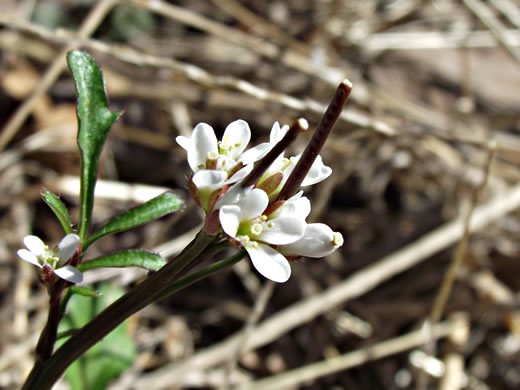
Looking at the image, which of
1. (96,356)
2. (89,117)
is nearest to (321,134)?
(89,117)

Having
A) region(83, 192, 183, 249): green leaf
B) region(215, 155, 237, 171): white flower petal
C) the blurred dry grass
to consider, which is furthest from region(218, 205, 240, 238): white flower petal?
the blurred dry grass

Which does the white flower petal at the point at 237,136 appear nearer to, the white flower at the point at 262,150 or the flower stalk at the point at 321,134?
the white flower at the point at 262,150

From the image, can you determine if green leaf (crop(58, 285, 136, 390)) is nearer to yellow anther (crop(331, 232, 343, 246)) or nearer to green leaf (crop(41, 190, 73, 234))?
green leaf (crop(41, 190, 73, 234))

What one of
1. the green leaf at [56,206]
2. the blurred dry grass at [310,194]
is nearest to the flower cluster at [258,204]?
the green leaf at [56,206]

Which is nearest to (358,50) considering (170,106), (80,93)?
(170,106)

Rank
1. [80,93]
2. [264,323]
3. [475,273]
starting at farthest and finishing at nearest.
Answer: [475,273]
[264,323]
[80,93]

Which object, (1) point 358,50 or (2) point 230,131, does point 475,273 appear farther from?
(2) point 230,131
